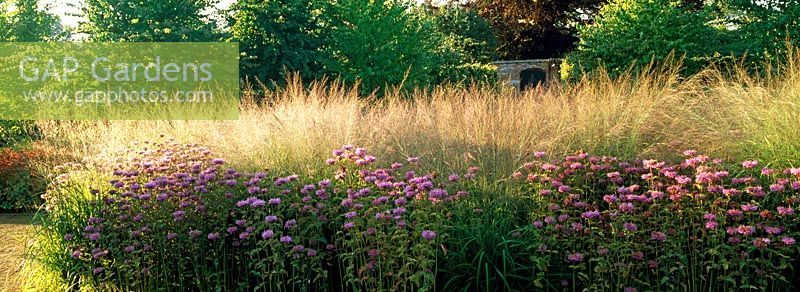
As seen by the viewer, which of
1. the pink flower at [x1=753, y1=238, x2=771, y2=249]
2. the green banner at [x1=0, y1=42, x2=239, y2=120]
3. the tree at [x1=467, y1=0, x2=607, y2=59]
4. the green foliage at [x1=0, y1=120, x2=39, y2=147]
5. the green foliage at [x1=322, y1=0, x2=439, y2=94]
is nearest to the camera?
the pink flower at [x1=753, y1=238, x2=771, y2=249]

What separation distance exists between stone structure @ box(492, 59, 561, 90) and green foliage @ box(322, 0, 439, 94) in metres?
7.35

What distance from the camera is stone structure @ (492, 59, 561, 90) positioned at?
21500 millimetres

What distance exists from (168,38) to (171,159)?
32.1 ft

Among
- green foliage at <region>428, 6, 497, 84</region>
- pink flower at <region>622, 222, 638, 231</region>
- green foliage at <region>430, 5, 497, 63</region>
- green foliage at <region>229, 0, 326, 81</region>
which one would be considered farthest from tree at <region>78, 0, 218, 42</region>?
green foliage at <region>430, 5, 497, 63</region>

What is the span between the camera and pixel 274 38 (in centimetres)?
1411

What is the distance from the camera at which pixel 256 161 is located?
493 cm

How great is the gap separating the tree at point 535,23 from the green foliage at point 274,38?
36.3 feet

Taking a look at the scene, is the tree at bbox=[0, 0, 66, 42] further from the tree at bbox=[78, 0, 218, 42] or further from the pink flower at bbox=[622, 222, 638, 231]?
the pink flower at bbox=[622, 222, 638, 231]

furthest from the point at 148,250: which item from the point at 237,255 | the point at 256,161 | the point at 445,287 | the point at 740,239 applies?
the point at 740,239

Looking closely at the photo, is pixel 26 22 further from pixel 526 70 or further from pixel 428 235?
pixel 428 235

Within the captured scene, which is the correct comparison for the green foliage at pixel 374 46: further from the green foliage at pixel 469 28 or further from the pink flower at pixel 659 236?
the green foliage at pixel 469 28

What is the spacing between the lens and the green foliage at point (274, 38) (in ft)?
45.7

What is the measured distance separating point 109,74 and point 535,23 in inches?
591

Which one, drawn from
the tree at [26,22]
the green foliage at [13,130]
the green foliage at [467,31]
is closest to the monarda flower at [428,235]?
the green foliage at [13,130]
